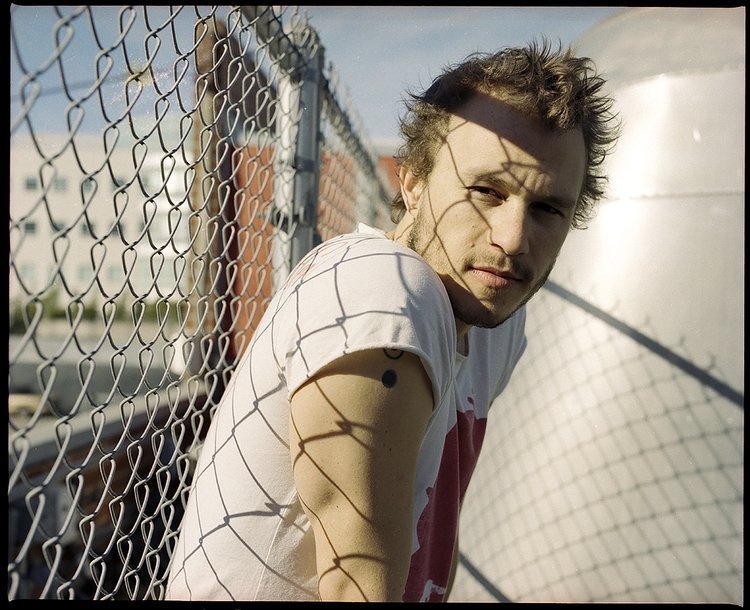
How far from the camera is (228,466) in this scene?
48.0 inches

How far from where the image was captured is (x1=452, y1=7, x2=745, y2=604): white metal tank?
2367mm

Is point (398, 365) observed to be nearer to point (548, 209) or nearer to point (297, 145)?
point (548, 209)

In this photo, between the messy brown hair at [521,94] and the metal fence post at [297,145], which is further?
the metal fence post at [297,145]

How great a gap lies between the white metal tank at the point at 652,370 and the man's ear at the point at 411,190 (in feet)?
4.04

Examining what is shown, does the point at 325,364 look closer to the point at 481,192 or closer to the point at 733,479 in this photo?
the point at 481,192

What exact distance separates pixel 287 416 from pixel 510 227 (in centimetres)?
55

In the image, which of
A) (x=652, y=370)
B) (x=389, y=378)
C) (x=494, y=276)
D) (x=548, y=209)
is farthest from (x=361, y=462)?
(x=652, y=370)

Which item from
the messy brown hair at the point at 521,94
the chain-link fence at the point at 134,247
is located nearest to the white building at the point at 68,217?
the chain-link fence at the point at 134,247

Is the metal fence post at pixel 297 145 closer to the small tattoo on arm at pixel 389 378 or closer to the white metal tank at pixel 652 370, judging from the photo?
the white metal tank at pixel 652 370

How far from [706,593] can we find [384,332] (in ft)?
6.76

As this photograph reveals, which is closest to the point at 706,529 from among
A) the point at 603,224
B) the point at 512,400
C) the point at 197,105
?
the point at 512,400

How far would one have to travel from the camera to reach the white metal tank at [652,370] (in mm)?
2367

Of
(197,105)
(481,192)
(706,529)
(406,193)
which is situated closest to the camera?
(481,192)

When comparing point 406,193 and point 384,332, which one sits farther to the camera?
point 406,193
